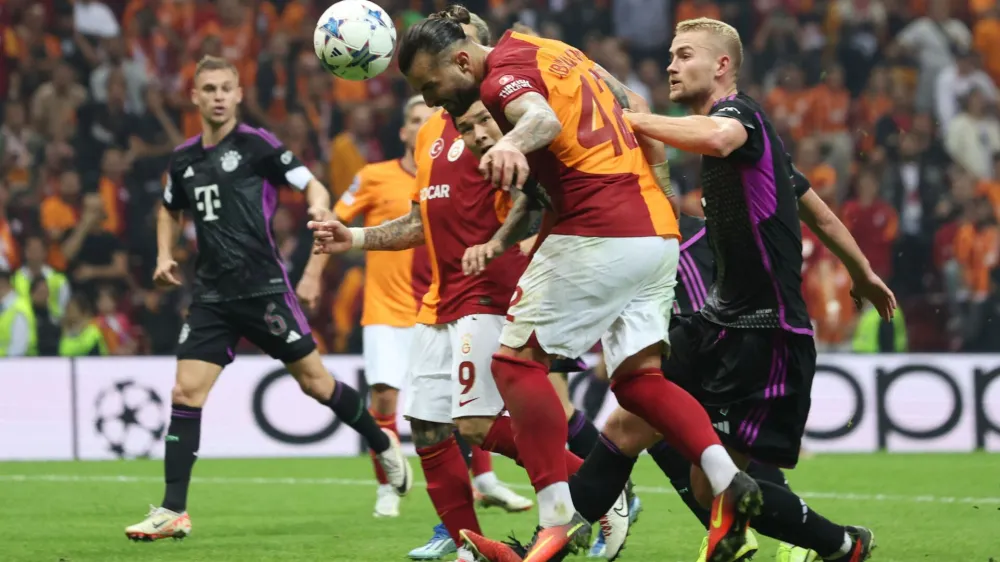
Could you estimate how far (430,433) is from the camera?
243 inches

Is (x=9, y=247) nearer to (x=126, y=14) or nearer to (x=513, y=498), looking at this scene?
(x=126, y=14)

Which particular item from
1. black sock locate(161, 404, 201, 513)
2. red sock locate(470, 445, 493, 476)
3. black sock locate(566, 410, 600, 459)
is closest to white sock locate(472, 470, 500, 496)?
red sock locate(470, 445, 493, 476)

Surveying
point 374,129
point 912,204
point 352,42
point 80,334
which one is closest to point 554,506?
point 352,42

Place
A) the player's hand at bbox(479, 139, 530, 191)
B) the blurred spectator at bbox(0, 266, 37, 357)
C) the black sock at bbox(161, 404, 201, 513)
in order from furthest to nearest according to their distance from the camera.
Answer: the blurred spectator at bbox(0, 266, 37, 357) → the black sock at bbox(161, 404, 201, 513) → the player's hand at bbox(479, 139, 530, 191)

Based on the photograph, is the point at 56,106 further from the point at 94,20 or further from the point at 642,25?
the point at 642,25

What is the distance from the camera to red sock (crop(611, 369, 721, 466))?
5.16 meters

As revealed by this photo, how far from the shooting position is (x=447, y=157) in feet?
21.1

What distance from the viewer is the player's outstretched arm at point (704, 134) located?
511cm

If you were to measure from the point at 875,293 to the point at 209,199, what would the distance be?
13.0 ft

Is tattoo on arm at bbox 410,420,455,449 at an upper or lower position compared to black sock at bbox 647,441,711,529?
upper

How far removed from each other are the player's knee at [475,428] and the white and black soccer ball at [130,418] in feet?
24.5

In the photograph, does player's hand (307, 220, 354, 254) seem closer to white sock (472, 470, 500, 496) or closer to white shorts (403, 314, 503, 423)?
white shorts (403, 314, 503, 423)

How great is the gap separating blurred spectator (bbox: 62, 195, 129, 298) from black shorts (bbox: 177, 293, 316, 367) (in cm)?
683

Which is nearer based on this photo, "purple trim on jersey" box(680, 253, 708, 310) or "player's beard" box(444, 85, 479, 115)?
"player's beard" box(444, 85, 479, 115)
